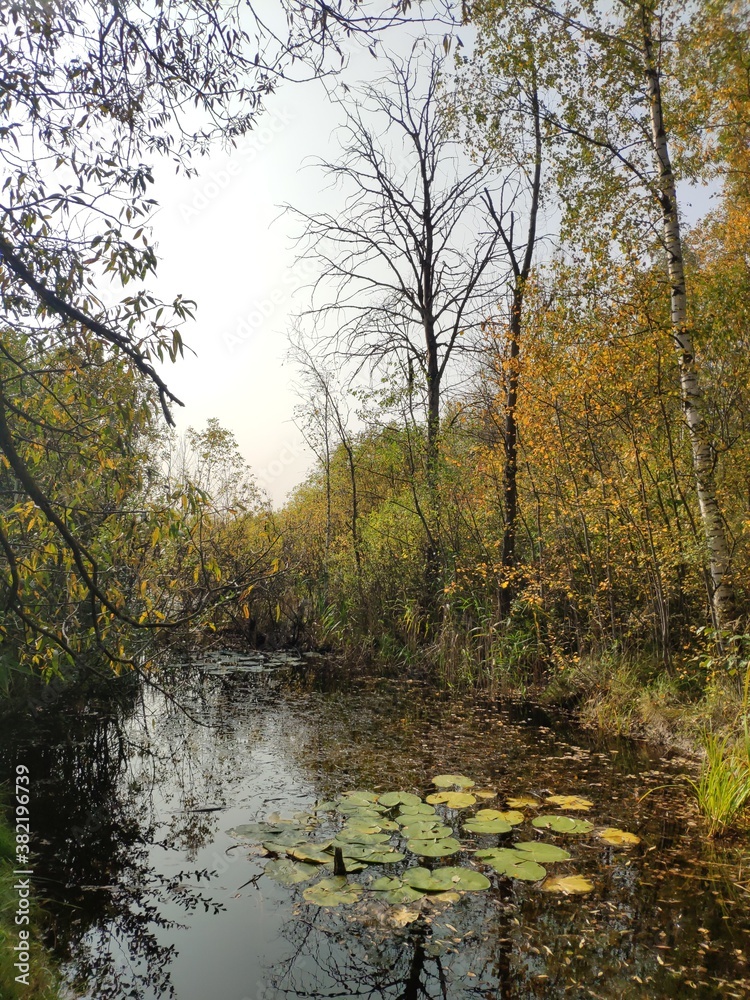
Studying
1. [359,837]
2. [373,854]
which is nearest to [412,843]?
[373,854]

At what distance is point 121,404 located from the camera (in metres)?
3.14

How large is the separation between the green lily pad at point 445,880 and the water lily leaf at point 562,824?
887 mm

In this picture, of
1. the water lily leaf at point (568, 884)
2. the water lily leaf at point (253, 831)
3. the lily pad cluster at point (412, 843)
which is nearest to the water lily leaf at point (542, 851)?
the lily pad cluster at point (412, 843)

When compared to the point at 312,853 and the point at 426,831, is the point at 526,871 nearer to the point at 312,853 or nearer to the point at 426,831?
the point at 426,831

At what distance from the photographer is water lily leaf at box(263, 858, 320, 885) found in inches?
161

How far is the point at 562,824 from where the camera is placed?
4.75 meters

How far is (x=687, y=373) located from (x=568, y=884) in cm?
488

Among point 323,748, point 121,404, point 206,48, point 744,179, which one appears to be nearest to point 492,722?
point 323,748

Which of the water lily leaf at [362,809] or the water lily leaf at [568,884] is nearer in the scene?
the water lily leaf at [568,884]

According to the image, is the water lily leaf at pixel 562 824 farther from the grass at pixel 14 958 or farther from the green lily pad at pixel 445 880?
the grass at pixel 14 958

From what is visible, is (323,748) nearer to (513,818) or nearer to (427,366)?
(513,818)

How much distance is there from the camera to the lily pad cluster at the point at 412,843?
394 cm

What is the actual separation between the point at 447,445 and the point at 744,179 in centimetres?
666

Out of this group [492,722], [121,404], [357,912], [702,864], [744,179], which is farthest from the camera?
[744,179]
